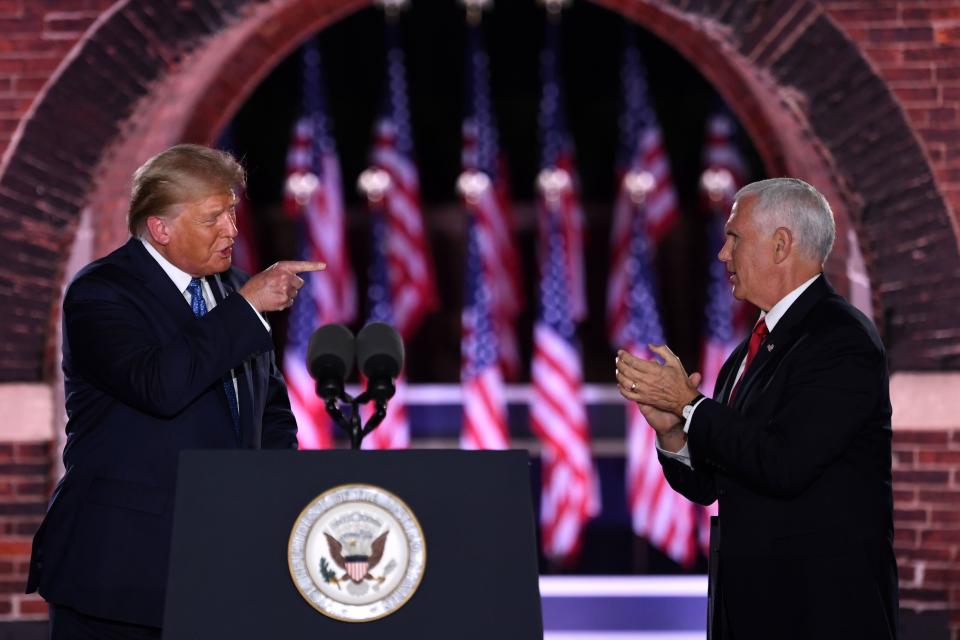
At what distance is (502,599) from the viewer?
6.48 feet

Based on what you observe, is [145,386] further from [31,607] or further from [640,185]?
[640,185]

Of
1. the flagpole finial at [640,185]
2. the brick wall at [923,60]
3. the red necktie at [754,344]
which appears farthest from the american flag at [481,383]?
the red necktie at [754,344]

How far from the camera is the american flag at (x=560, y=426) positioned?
26.8 ft

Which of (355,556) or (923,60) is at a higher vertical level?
(923,60)

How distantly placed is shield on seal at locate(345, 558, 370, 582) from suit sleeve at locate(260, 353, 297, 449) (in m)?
0.78

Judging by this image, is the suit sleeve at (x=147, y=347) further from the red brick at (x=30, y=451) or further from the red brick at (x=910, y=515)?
the red brick at (x=910, y=515)

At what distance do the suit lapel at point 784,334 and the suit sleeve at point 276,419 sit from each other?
1.07 meters

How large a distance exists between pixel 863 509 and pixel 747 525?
0.79ft

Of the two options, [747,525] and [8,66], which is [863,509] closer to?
[747,525]

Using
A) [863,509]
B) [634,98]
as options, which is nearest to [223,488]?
[863,509]

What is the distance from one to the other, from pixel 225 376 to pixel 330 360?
260 mm

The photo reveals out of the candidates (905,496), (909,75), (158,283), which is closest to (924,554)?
(905,496)

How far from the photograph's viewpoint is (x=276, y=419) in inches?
109

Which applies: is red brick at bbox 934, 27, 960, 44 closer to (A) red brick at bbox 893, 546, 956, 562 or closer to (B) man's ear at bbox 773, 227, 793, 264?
(A) red brick at bbox 893, 546, 956, 562
